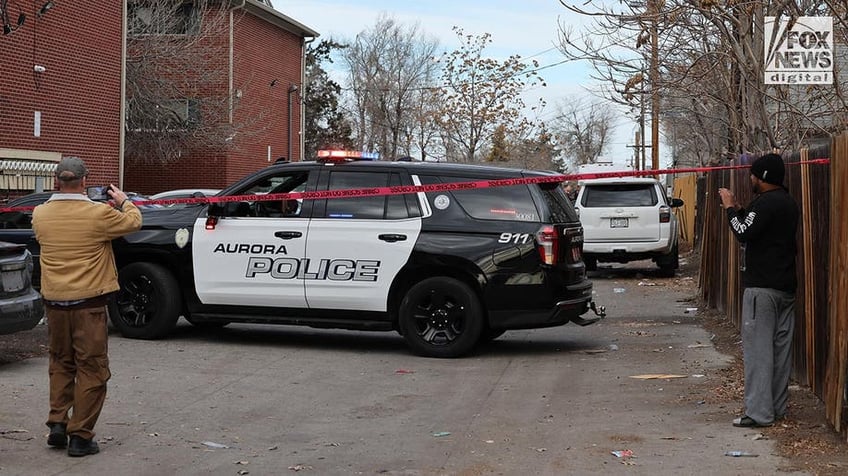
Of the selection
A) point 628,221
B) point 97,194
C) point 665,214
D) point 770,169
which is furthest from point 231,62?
point 770,169

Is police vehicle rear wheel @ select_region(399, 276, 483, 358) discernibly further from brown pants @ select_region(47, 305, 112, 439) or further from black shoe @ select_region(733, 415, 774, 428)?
brown pants @ select_region(47, 305, 112, 439)

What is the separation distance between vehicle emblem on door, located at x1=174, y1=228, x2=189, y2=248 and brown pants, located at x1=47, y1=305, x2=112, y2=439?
456cm

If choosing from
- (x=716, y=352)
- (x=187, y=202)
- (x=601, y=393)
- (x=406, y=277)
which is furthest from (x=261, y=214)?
(x=716, y=352)

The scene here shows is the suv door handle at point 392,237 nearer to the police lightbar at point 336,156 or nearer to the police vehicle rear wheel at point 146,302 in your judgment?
the police lightbar at point 336,156

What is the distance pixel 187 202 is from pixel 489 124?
3616 centimetres

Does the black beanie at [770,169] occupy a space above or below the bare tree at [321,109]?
below

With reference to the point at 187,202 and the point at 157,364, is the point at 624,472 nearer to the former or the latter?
the point at 157,364

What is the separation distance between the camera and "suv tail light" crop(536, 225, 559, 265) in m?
10.8

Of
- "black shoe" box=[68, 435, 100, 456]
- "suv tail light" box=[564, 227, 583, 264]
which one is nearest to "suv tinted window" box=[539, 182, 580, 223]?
"suv tail light" box=[564, 227, 583, 264]

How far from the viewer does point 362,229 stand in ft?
36.4

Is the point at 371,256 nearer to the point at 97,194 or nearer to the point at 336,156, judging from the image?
the point at 336,156

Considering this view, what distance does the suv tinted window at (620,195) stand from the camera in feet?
69.0

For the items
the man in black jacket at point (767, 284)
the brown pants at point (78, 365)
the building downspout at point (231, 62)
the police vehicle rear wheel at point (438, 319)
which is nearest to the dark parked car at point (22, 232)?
the police vehicle rear wheel at point (438, 319)

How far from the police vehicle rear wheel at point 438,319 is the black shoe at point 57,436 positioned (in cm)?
455
